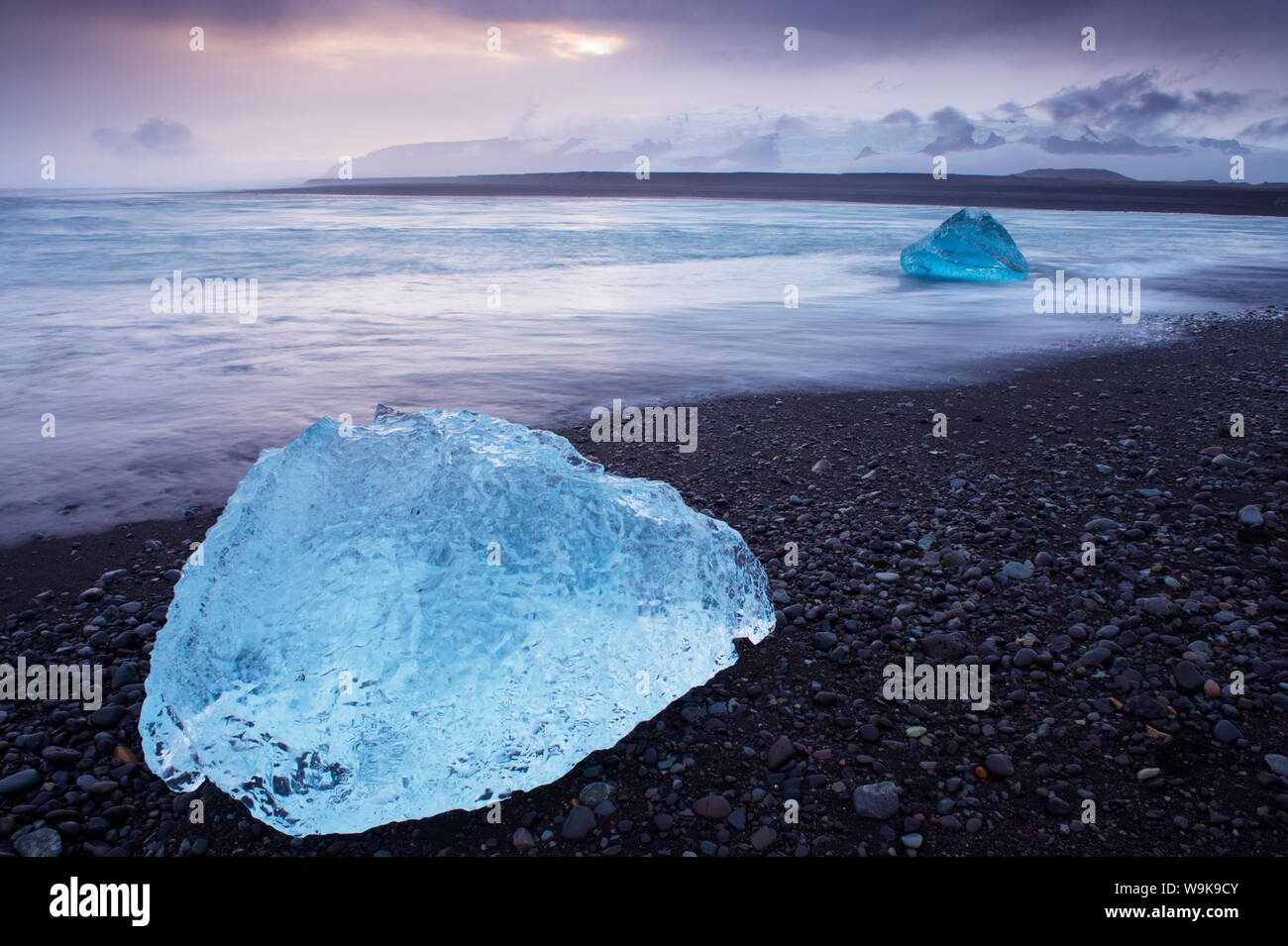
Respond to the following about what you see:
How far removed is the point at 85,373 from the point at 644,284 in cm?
1099

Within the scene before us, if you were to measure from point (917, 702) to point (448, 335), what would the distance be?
387 inches

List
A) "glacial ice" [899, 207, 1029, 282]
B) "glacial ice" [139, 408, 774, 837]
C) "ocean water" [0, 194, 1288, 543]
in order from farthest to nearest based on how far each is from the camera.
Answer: "glacial ice" [899, 207, 1029, 282] → "ocean water" [0, 194, 1288, 543] → "glacial ice" [139, 408, 774, 837]

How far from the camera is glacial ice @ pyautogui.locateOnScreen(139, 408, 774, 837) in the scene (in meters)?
2.73

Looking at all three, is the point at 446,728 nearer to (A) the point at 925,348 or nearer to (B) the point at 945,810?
(B) the point at 945,810

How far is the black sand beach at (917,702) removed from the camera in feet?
9.09

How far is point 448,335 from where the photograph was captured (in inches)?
464

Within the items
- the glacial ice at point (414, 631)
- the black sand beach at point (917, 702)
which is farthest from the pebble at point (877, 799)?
the glacial ice at point (414, 631)

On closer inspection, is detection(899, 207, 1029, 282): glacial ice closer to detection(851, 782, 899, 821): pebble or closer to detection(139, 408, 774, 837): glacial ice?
detection(139, 408, 774, 837): glacial ice

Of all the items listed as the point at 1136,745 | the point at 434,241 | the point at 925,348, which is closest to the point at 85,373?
the point at 925,348

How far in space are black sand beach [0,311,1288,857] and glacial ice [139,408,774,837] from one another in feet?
0.69

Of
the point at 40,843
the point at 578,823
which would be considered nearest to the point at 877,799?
the point at 578,823

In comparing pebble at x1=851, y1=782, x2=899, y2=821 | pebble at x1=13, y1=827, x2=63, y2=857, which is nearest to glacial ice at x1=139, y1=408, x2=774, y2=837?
pebble at x1=13, y1=827, x2=63, y2=857


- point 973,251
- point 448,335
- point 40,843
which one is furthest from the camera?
point 973,251

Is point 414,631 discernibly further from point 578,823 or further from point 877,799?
point 877,799
